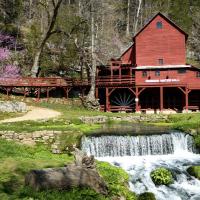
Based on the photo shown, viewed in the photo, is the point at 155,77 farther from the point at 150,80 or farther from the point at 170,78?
the point at 170,78

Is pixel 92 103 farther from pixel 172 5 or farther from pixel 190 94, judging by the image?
pixel 172 5

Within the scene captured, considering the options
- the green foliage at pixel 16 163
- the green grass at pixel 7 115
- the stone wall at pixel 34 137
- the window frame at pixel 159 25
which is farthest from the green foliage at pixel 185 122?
the window frame at pixel 159 25

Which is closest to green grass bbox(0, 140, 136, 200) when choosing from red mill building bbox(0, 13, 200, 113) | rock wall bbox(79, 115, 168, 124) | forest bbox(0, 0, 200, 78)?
rock wall bbox(79, 115, 168, 124)

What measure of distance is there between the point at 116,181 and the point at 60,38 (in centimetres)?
3914

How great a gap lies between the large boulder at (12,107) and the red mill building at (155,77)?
1185 cm

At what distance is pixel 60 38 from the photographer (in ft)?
177

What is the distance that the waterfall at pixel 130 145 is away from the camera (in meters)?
25.9

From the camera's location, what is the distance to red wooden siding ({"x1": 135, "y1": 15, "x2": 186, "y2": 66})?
1876 inches

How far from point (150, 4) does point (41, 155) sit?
60.2m

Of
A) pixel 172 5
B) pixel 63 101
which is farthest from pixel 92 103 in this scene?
pixel 172 5

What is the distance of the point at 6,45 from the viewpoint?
54594 millimetres

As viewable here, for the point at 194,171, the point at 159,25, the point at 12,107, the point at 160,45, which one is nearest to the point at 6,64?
the point at 12,107

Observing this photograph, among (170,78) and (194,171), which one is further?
(170,78)

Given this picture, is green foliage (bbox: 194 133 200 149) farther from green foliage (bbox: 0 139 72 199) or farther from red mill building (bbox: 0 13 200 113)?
red mill building (bbox: 0 13 200 113)
